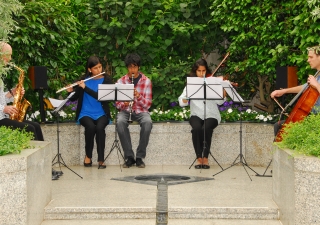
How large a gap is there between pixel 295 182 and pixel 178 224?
1.21 meters

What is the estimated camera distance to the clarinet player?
30.7 ft

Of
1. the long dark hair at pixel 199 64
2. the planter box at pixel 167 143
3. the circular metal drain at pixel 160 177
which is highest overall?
the long dark hair at pixel 199 64

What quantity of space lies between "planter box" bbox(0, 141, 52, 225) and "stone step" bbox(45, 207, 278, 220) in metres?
0.53

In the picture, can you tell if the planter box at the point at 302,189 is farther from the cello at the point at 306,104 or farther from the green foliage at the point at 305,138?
the cello at the point at 306,104

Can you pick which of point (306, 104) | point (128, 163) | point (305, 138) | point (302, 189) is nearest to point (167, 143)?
point (128, 163)

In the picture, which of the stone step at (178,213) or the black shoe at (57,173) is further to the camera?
the black shoe at (57,173)

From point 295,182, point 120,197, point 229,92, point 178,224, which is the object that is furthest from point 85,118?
point 295,182

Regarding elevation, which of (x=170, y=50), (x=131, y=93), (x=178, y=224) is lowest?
(x=178, y=224)

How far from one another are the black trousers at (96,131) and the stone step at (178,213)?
9.69ft

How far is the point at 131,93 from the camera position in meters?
8.89

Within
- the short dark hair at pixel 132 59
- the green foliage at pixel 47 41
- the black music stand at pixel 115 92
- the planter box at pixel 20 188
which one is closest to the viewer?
the planter box at pixel 20 188

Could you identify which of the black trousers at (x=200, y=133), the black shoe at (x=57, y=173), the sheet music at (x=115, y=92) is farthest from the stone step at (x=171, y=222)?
the black trousers at (x=200, y=133)

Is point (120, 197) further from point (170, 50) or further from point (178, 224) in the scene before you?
point (170, 50)

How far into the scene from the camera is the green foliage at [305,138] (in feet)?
18.2
